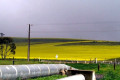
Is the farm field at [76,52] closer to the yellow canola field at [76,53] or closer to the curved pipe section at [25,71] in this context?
the yellow canola field at [76,53]

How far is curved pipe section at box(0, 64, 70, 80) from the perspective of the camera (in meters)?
18.5

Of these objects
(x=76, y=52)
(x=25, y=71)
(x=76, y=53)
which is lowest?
(x=25, y=71)

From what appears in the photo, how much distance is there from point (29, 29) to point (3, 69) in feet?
136

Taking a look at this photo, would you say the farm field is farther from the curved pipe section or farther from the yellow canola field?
the curved pipe section

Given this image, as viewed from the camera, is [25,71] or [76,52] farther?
[76,52]

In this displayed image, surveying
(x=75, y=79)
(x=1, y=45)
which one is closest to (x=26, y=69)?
(x=75, y=79)

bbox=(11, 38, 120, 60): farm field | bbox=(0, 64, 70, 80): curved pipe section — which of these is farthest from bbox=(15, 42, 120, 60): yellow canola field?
bbox=(0, 64, 70, 80): curved pipe section

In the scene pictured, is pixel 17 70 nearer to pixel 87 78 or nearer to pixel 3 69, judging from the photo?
pixel 3 69

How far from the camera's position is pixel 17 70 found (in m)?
19.8

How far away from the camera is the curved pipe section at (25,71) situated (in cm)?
1853

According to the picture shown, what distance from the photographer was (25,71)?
2080 centimetres

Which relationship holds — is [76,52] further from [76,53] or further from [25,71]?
[25,71]

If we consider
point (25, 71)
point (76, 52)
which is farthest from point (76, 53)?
point (25, 71)

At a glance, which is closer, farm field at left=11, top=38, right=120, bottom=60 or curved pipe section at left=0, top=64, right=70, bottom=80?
curved pipe section at left=0, top=64, right=70, bottom=80
